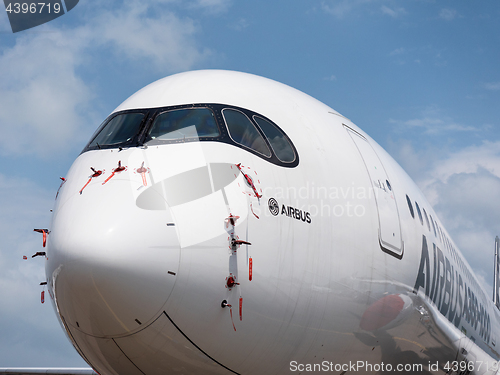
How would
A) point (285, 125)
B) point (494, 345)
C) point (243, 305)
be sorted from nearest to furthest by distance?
point (243, 305), point (285, 125), point (494, 345)

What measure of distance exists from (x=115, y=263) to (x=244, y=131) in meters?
2.12

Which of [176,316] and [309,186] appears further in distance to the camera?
[309,186]

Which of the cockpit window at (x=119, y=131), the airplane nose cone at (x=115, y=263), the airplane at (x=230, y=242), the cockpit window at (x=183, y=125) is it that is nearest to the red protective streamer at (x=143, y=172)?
the airplane at (x=230, y=242)

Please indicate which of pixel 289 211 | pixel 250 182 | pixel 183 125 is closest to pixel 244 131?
pixel 183 125

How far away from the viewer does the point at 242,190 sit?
193 inches

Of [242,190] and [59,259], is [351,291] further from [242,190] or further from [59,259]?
[59,259]

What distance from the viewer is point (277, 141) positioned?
5730mm

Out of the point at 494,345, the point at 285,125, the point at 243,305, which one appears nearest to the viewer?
the point at 243,305

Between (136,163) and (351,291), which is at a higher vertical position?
(136,163)

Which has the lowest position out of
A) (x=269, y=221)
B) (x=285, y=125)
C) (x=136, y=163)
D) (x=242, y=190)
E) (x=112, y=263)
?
(x=112, y=263)

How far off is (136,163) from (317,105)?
319 centimetres

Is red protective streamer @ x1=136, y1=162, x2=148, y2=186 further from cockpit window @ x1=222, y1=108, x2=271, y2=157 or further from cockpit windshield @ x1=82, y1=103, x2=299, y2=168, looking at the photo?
cockpit window @ x1=222, y1=108, x2=271, y2=157

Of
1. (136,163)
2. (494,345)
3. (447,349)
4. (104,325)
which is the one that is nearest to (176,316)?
(104,325)

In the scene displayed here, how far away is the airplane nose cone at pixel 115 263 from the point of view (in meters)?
4.20
